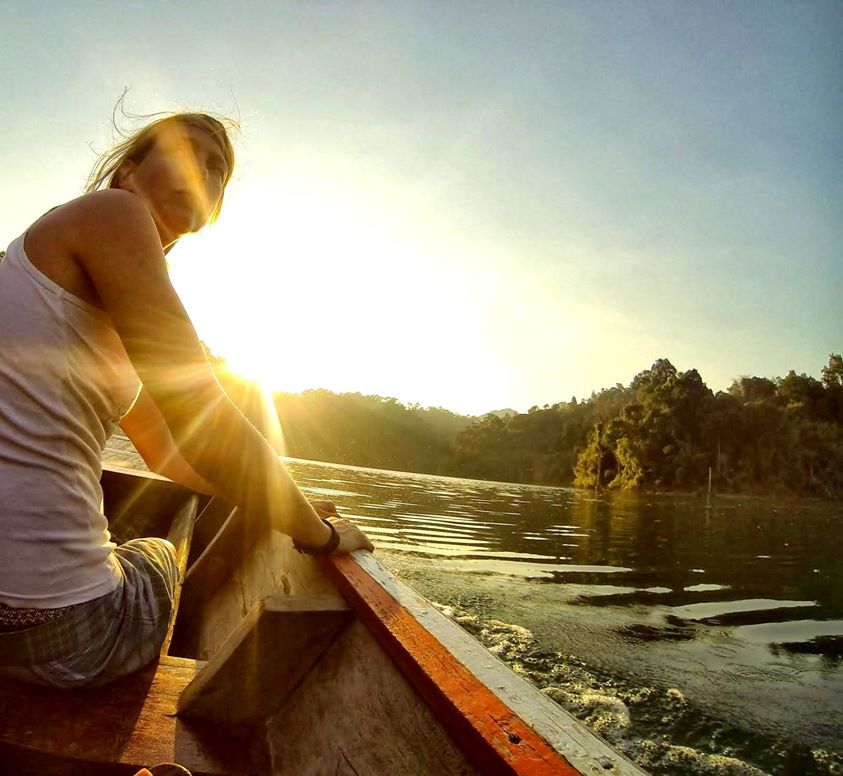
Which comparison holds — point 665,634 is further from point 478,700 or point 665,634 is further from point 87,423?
point 87,423

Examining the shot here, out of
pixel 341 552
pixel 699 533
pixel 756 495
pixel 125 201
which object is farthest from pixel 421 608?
pixel 756 495

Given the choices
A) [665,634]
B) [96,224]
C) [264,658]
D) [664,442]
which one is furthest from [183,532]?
[664,442]

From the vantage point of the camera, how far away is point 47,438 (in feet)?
3.08

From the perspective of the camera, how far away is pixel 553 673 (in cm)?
333

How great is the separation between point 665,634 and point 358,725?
407cm

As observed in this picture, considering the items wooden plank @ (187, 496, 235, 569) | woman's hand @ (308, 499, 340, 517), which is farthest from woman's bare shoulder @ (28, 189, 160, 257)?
wooden plank @ (187, 496, 235, 569)

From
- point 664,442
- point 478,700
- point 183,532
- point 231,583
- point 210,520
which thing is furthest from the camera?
point 664,442

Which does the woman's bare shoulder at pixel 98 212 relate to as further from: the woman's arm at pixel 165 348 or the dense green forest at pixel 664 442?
the dense green forest at pixel 664 442

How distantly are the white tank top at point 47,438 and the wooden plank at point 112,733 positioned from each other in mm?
238

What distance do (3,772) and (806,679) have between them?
4516 mm

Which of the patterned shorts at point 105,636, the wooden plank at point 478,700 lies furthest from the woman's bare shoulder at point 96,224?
the wooden plank at point 478,700

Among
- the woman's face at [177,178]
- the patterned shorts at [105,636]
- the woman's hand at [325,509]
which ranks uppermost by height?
the woman's face at [177,178]

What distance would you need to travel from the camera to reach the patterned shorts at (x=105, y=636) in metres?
0.99

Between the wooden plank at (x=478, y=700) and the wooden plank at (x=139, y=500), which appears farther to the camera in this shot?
the wooden plank at (x=139, y=500)
